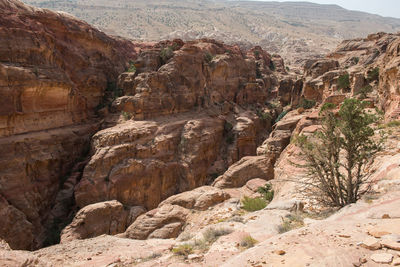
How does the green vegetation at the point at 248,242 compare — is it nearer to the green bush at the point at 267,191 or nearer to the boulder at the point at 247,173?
the green bush at the point at 267,191

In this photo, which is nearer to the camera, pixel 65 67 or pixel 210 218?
pixel 210 218

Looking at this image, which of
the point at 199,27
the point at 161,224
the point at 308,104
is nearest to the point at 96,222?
the point at 161,224

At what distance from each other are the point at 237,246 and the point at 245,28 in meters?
140

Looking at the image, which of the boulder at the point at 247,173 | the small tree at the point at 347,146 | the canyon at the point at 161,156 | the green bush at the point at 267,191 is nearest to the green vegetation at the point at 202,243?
the canyon at the point at 161,156

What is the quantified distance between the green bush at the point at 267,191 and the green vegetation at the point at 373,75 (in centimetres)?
1306

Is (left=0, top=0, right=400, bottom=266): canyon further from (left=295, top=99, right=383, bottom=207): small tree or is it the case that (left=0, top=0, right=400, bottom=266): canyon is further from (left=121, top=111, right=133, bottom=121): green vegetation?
(left=295, top=99, right=383, bottom=207): small tree

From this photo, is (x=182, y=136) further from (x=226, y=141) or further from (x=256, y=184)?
→ (x=256, y=184)

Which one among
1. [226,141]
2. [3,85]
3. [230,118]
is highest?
[3,85]

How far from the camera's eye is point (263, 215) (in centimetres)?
748

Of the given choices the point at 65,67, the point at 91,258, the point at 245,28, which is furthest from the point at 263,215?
the point at 245,28

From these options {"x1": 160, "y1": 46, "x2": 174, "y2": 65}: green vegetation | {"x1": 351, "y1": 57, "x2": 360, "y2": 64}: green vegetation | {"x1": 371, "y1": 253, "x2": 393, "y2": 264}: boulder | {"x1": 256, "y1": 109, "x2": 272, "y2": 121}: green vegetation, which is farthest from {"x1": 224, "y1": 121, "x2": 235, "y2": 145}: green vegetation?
{"x1": 371, "y1": 253, "x2": 393, "y2": 264}: boulder

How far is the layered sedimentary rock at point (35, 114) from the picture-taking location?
17.6 m

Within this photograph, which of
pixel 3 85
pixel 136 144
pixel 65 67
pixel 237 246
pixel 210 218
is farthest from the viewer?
pixel 65 67

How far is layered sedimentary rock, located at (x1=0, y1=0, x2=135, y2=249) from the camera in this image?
57.6 ft
